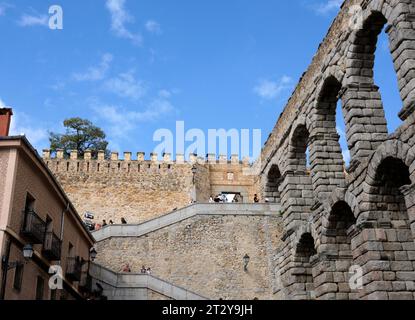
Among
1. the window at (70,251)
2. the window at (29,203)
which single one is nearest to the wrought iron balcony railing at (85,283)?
the window at (70,251)

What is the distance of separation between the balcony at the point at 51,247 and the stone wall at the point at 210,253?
22.0ft

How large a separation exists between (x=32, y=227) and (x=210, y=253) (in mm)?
10218

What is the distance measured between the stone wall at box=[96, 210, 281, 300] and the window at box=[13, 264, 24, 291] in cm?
864

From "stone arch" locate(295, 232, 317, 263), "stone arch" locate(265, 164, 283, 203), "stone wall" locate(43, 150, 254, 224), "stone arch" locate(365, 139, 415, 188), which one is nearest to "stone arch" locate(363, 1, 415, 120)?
"stone arch" locate(365, 139, 415, 188)

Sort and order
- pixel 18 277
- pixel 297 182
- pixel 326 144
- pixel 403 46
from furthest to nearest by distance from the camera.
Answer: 1. pixel 297 182
2. pixel 326 144
3. pixel 18 277
4. pixel 403 46

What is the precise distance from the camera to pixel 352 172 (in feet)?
40.2

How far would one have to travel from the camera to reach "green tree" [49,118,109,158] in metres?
42.7

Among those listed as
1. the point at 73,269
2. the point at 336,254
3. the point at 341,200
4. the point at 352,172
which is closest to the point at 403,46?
the point at 352,172

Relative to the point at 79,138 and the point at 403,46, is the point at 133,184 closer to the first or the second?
the point at 79,138

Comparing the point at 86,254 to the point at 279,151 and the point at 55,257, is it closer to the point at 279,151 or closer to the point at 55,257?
the point at 55,257

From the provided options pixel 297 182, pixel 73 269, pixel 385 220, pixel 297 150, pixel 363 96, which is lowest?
pixel 385 220

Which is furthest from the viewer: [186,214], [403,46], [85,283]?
[186,214]

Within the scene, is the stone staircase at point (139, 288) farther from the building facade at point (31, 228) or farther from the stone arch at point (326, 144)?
the stone arch at point (326, 144)
